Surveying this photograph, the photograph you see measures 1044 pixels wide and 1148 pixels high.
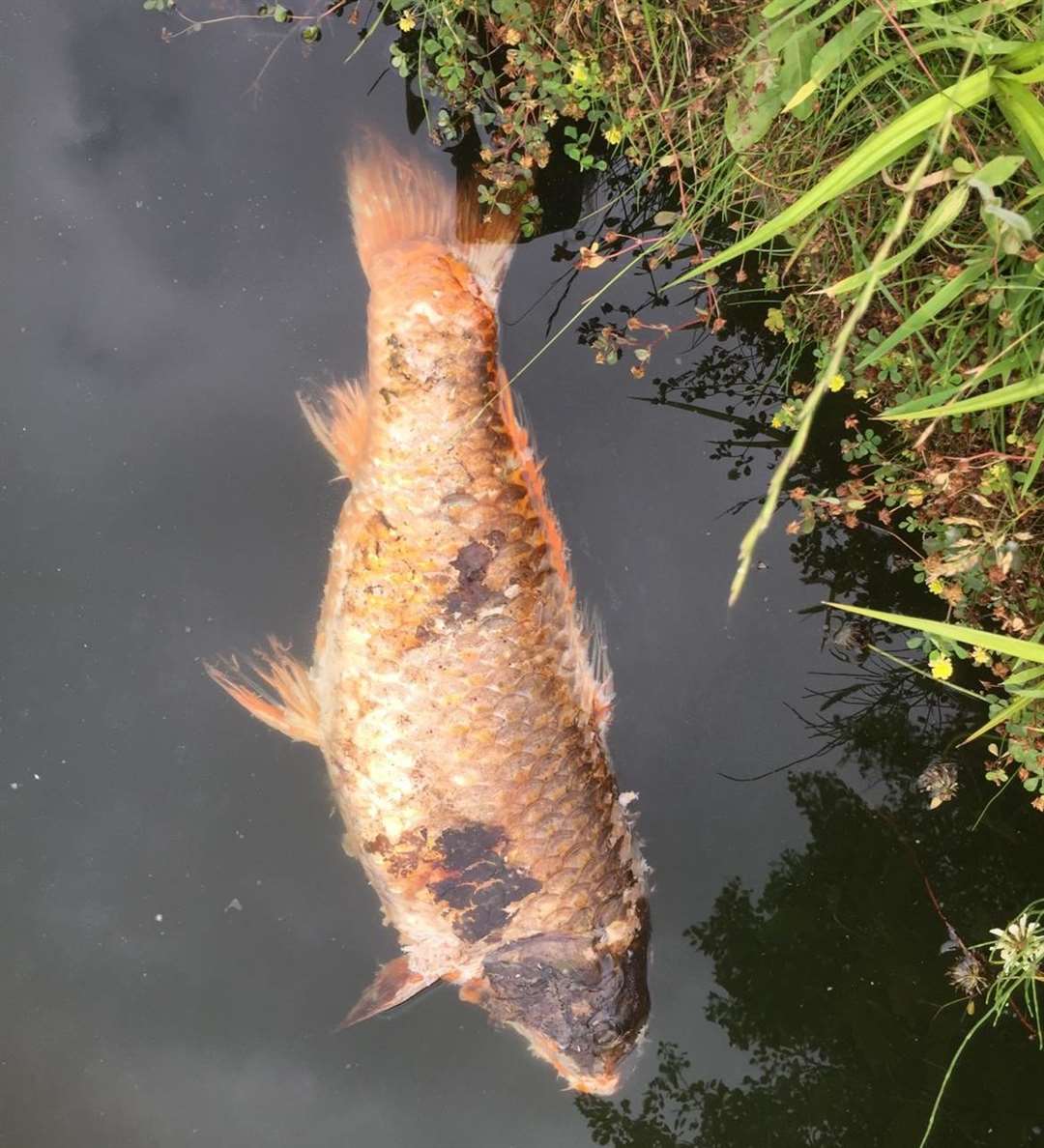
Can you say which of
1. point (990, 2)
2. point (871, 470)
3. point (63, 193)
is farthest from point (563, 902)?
point (63, 193)

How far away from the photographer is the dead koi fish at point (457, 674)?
80.9 inches

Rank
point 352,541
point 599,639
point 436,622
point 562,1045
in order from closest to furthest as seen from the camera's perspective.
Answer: point 436,622 < point 352,541 < point 562,1045 < point 599,639

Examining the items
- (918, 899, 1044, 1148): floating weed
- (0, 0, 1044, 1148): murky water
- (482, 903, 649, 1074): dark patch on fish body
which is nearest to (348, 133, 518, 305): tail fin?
(0, 0, 1044, 1148): murky water

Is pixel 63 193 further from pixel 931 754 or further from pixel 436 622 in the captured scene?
pixel 931 754

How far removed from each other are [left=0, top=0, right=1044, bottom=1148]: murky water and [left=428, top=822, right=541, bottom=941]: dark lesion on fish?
21.4 inches

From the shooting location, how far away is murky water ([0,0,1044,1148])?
248cm

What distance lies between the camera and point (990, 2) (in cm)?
157

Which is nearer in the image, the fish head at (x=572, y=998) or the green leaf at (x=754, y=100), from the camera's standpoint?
the green leaf at (x=754, y=100)

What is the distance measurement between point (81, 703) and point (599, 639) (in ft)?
5.51

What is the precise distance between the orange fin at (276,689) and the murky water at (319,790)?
3.5 inches

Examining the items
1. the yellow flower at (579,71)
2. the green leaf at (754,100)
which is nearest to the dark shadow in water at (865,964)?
the green leaf at (754,100)

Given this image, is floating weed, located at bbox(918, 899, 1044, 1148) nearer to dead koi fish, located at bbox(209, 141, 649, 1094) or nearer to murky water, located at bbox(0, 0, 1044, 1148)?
murky water, located at bbox(0, 0, 1044, 1148)

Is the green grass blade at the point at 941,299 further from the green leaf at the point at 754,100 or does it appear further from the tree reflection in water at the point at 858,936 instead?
the tree reflection in water at the point at 858,936

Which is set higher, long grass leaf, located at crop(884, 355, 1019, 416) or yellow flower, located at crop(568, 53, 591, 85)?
yellow flower, located at crop(568, 53, 591, 85)
